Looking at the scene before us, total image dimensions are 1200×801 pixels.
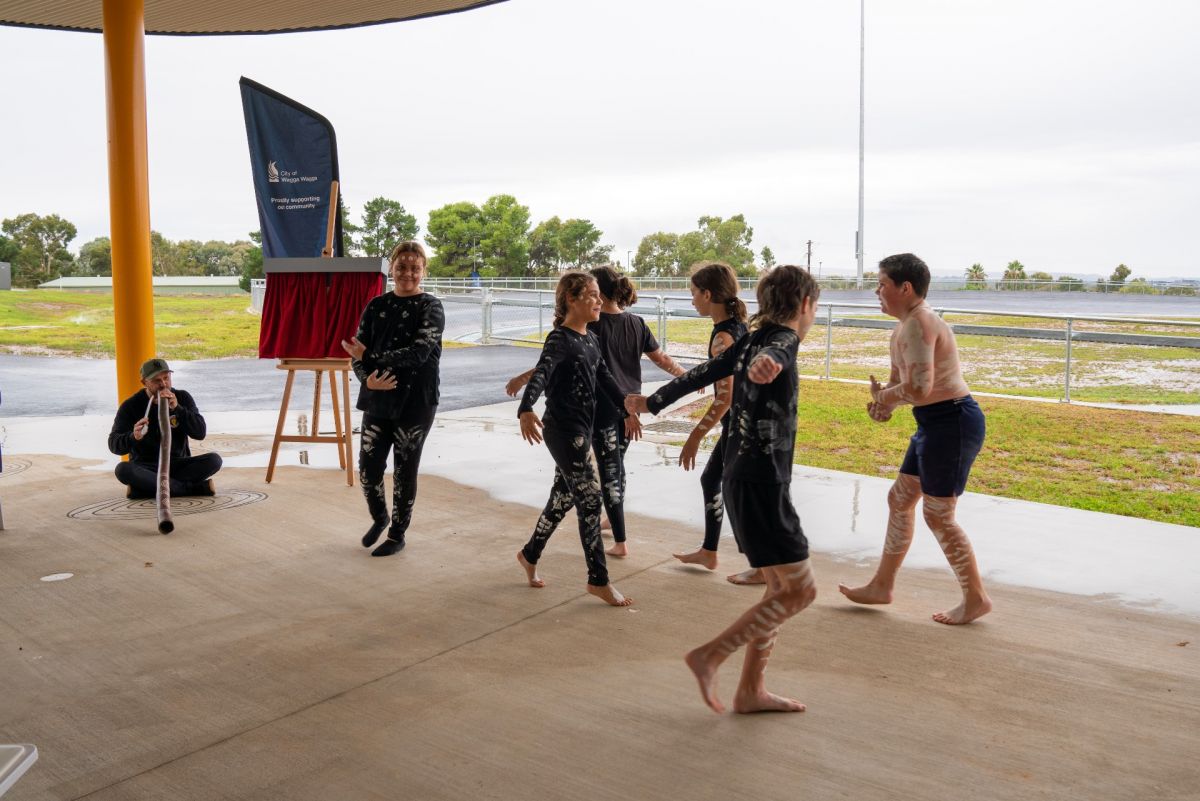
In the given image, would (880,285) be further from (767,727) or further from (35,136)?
(35,136)

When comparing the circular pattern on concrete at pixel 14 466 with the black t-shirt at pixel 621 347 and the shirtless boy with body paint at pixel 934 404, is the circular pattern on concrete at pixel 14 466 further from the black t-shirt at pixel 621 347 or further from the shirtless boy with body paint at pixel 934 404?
the shirtless boy with body paint at pixel 934 404

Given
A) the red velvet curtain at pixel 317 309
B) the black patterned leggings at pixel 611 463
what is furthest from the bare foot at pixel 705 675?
the red velvet curtain at pixel 317 309

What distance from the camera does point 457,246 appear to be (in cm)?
4378

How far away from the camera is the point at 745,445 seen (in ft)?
10.6

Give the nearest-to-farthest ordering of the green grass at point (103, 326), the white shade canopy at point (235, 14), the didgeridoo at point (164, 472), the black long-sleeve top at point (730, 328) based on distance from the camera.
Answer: the black long-sleeve top at point (730, 328), the didgeridoo at point (164, 472), the white shade canopy at point (235, 14), the green grass at point (103, 326)

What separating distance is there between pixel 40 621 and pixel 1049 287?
143ft

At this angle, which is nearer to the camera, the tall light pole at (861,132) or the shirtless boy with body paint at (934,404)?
the shirtless boy with body paint at (934,404)

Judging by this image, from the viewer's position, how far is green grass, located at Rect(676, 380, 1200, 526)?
777 centimetres

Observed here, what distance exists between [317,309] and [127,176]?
70.6 inches

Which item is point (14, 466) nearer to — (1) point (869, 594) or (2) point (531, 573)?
(2) point (531, 573)

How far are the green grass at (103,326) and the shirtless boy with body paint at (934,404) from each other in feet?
51.0

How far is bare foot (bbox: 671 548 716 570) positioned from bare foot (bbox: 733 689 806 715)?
5.60 feet

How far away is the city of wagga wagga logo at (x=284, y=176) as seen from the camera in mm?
7422

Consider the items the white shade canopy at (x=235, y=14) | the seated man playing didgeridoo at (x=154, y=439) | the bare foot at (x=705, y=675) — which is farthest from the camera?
the white shade canopy at (x=235, y=14)
